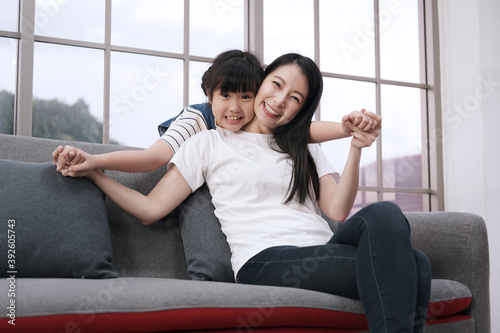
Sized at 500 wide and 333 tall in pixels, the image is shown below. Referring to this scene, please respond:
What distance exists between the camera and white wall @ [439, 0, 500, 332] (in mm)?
3129

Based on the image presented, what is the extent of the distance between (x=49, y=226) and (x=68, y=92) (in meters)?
1.41

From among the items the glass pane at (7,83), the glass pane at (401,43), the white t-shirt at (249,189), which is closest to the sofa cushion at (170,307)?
the white t-shirt at (249,189)

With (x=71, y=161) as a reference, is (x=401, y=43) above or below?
above

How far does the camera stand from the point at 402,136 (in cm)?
357

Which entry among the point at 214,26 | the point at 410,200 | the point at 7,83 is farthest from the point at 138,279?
the point at 410,200

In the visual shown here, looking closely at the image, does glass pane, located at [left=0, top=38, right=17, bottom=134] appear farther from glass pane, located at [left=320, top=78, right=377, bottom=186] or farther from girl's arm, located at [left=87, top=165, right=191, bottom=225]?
glass pane, located at [left=320, top=78, right=377, bottom=186]

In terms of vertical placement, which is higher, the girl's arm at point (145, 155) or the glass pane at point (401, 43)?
the glass pane at point (401, 43)

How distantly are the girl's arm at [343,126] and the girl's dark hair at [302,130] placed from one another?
0.03 meters

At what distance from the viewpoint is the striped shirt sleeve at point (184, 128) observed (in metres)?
1.64

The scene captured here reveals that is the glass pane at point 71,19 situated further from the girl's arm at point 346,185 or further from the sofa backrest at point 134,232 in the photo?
the girl's arm at point 346,185

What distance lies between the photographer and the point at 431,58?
138 inches

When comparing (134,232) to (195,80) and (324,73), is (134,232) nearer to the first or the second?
(195,80)

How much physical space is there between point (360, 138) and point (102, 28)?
5.81 feet

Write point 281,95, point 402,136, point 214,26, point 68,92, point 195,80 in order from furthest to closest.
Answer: point 402,136 < point 214,26 < point 195,80 < point 68,92 < point 281,95
